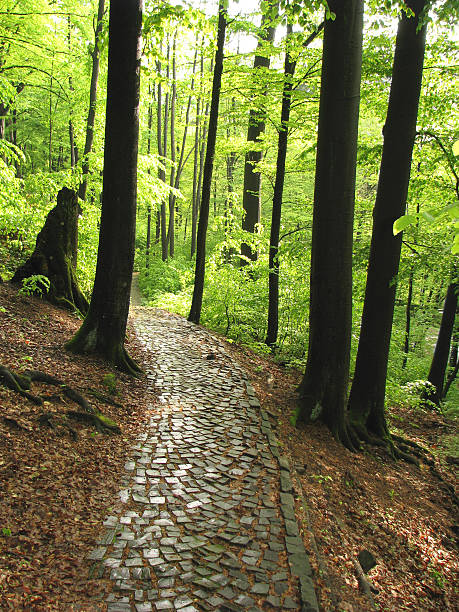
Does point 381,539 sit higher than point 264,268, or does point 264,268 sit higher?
point 264,268

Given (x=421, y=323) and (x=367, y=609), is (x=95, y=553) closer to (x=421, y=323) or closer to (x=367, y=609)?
(x=367, y=609)

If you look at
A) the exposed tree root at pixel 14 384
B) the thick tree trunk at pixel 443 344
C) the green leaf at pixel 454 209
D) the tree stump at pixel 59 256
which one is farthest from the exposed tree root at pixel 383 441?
the tree stump at pixel 59 256

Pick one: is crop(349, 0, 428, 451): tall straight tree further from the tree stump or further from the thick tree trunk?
the tree stump

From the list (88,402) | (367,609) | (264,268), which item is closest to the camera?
(367,609)

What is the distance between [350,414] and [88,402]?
4077 millimetres

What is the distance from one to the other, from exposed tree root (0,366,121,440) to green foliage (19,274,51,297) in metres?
3.47

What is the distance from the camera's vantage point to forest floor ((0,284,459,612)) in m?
Result: 2.69

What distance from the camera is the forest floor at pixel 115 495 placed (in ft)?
8.83

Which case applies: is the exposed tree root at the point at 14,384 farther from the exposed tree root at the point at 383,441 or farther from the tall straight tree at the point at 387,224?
the tall straight tree at the point at 387,224

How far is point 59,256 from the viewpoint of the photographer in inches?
330

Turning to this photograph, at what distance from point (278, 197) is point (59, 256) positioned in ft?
16.7

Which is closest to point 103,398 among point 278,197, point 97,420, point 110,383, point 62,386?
point 110,383

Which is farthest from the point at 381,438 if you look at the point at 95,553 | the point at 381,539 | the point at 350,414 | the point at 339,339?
the point at 95,553

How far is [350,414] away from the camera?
644 cm
